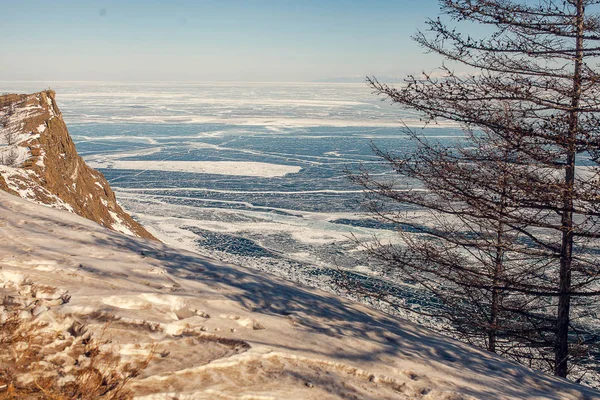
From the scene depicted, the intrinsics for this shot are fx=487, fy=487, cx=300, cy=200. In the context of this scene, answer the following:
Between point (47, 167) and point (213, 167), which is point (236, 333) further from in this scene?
point (213, 167)

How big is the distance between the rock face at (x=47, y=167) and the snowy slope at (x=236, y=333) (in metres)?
9.98

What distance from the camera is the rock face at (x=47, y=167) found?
1427 centimetres

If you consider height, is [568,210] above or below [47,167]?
above

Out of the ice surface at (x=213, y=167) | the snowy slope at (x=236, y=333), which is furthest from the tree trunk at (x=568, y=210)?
the ice surface at (x=213, y=167)

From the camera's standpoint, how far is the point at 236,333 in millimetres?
3207

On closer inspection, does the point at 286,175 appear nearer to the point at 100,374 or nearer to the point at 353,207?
the point at 353,207

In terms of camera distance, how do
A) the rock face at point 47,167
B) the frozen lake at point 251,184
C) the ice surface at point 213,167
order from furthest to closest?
the ice surface at point 213,167
the frozen lake at point 251,184
the rock face at point 47,167

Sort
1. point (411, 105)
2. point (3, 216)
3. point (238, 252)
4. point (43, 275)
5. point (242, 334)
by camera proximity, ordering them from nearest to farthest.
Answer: point (242, 334) < point (43, 275) < point (3, 216) < point (411, 105) < point (238, 252)

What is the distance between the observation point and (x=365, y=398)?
275 centimetres

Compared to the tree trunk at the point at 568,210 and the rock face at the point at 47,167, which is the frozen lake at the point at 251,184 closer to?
the tree trunk at the point at 568,210

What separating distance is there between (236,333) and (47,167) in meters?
16.1

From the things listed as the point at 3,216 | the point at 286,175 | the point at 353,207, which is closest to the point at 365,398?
the point at 3,216

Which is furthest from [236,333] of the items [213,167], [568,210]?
[213,167]

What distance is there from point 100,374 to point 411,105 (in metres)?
5.07
